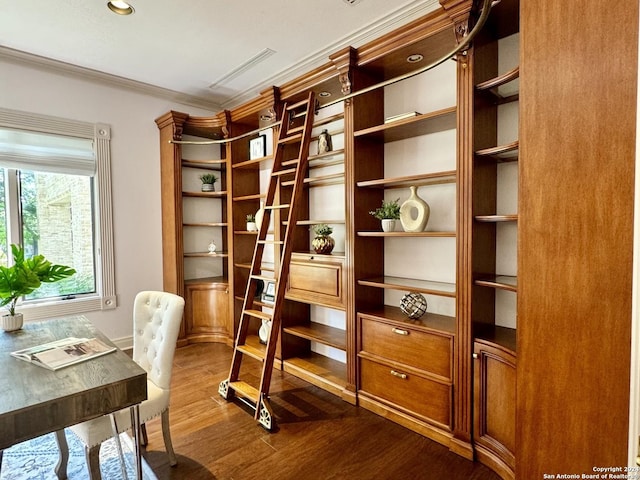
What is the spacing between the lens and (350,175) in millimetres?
2793

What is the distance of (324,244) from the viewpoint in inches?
122

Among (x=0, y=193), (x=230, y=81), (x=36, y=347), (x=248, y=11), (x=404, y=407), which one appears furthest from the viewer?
(x=230, y=81)

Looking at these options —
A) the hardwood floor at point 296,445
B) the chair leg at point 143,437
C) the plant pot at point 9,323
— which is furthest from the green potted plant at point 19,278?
the hardwood floor at point 296,445

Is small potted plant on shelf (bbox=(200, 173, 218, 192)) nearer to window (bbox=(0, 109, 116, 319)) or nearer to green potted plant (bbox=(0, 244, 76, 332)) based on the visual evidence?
window (bbox=(0, 109, 116, 319))

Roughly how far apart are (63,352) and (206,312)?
8.86ft

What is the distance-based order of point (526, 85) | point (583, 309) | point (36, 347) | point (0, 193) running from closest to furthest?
point (583, 309), point (526, 85), point (36, 347), point (0, 193)

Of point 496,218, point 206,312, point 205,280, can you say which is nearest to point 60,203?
point 205,280

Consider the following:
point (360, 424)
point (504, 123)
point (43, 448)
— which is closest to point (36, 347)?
point (43, 448)

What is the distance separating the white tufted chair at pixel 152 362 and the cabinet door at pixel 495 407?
68.8 inches

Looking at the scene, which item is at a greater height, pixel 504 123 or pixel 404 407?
pixel 504 123

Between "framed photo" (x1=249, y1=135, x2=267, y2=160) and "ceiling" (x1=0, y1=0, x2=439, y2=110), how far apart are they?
0.68 m

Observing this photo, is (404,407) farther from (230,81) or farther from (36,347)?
(230,81)

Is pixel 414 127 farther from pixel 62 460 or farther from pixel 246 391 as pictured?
pixel 62 460

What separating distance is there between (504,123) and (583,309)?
1556mm
